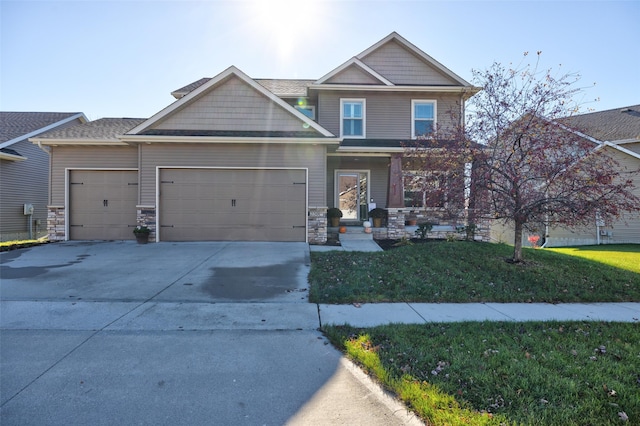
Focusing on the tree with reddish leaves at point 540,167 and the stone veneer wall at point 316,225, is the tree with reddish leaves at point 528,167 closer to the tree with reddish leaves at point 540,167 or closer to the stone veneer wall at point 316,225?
the tree with reddish leaves at point 540,167

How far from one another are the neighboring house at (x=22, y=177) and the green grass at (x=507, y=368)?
16.1 metres

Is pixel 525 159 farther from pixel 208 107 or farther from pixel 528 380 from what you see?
pixel 208 107

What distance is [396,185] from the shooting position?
11938mm

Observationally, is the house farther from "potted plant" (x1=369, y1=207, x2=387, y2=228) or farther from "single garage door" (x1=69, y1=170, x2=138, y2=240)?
"potted plant" (x1=369, y1=207, x2=387, y2=228)

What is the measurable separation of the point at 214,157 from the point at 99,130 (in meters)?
5.29

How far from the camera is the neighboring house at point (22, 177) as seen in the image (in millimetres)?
14305

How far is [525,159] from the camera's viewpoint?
724 cm

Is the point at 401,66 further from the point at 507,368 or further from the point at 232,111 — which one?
the point at 507,368

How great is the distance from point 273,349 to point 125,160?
35.5 feet


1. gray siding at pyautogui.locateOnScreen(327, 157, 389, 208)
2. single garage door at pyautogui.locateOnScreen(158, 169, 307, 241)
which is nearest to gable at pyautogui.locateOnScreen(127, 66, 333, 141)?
single garage door at pyautogui.locateOnScreen(158, 169, 307, 241)

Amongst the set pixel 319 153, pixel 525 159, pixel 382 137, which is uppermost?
pixel 382 137

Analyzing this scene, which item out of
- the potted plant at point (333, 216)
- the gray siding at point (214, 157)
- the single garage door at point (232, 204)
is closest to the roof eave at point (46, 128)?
the gray siding at point (214, 157)

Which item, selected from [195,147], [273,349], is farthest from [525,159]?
[195,147]

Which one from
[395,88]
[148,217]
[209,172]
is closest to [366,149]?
[395,88]
